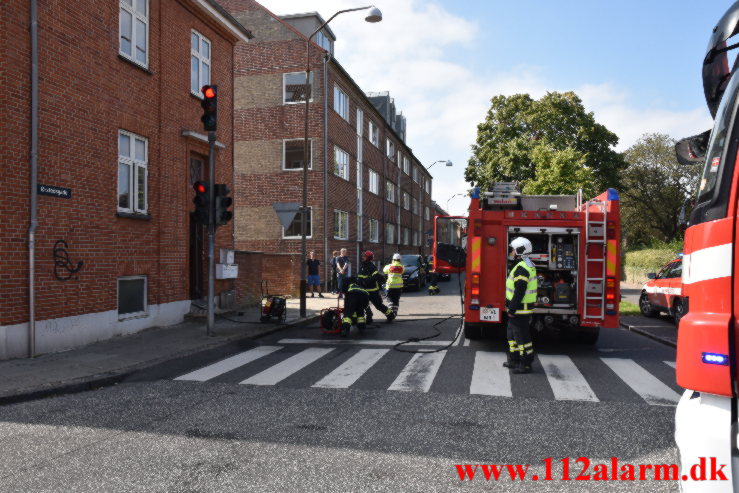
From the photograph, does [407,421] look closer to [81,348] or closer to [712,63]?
[712,63]

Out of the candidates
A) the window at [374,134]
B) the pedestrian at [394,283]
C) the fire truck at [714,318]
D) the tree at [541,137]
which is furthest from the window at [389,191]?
the fire truck at [714,318]

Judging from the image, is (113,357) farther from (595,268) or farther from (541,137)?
(541,137)

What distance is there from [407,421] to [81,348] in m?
6.51

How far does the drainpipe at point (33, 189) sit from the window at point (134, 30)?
2279mm

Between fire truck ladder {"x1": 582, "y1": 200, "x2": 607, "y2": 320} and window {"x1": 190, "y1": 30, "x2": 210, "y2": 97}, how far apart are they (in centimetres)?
981

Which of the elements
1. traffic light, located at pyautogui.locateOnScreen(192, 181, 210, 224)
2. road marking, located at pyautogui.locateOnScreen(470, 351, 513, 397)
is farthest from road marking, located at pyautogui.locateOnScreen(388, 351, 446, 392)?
traffic light, located at pyautogui.locateOnScreen(192, 181, 210, 224)

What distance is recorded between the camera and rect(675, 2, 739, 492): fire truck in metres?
2.21

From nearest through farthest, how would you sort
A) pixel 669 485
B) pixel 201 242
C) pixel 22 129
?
pixel 669 485, pixel 22 129, pixel 201 242

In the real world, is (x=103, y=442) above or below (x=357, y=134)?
below

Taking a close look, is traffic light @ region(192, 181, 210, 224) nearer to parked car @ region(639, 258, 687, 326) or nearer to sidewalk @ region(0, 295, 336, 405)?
sidewalk @ region(0, 295, 336, 405)


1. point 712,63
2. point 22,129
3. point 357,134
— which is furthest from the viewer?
point 357,134

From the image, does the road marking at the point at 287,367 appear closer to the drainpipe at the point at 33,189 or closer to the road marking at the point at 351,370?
the road marking at the point at 351,370

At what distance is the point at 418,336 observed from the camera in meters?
10.9

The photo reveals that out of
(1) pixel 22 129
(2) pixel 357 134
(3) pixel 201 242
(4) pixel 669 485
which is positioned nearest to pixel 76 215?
(1) pixel 22 129
